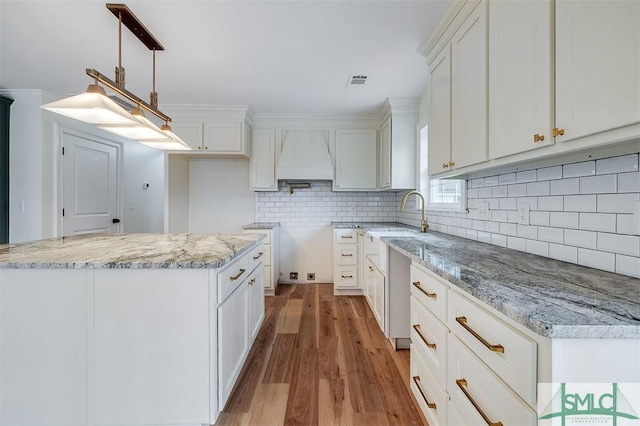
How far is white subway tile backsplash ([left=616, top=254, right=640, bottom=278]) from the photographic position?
3.41 ft

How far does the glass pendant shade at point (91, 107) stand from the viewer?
4.58ft

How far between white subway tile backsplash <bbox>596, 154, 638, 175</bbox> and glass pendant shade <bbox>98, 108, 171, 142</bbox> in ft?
7.91

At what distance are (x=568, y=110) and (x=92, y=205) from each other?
503 cm

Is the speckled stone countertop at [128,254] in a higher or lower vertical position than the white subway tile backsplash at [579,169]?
lower

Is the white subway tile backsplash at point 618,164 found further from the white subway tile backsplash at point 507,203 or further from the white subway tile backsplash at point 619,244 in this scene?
the white subway tile backsplash at point 507,203

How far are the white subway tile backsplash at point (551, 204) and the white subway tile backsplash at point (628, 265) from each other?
0.34m

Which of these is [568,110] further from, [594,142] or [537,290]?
[537,290]

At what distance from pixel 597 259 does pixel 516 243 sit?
1.59 ft

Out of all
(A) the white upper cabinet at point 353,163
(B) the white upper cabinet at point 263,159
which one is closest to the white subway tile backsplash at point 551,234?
(A) the white upper cabinet at point 353,163

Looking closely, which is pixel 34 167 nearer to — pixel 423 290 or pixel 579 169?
pixel 423 290

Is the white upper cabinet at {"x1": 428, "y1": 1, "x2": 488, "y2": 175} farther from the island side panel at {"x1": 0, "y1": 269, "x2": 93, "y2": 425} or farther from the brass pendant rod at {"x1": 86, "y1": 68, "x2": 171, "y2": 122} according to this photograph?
the island side panel at {"x1": 0, "y1": 269, "x2": 93, "y2": 425}

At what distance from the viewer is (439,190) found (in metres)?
2.91

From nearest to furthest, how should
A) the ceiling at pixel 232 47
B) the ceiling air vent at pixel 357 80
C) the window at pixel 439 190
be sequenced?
1. the ceiling at pixel 232 47
2. the window at pixel 439 190
3. the ceiling air vent at pixel 357 80

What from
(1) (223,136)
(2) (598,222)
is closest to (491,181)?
(2) (598,222)
